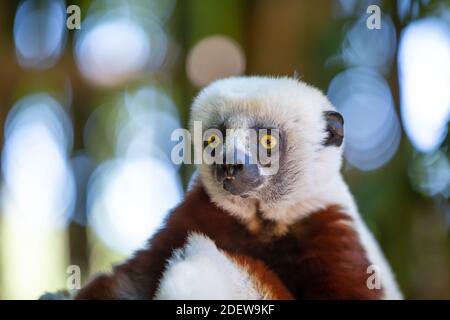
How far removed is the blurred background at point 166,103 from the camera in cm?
184

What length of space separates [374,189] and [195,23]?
39.0 inches

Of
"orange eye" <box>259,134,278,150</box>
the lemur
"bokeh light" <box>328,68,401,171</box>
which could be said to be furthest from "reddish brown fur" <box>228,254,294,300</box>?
"bokeh light" <box>328,68,401,171</box>

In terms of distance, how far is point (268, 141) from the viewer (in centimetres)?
143

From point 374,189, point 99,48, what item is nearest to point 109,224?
point 99,48

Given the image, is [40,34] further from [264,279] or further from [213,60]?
[264,279]

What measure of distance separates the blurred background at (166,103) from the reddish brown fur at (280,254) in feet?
0.76

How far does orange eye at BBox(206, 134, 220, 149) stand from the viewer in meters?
1.43

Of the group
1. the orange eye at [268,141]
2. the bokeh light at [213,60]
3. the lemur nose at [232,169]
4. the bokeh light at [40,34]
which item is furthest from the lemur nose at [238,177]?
the bokeh light at [40,34]

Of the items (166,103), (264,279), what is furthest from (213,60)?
(264,279)

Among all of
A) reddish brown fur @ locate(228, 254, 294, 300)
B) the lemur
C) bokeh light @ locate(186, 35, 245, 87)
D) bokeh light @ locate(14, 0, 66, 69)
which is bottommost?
reddish brown fur @ locate(228, 254, 294, 300)

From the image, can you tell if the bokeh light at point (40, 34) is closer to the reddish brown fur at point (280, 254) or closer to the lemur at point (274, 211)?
the lemur at point (274, 211)

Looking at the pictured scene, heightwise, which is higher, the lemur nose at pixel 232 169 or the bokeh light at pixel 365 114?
the bokeh light at pixel 365 114

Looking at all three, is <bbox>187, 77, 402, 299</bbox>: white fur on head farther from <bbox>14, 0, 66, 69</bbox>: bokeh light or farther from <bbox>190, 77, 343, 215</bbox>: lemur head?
<bbox>14, 0, 66, 69</bbox>: bokeh light

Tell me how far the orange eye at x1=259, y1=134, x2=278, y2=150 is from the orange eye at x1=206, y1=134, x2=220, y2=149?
114 millimetres
